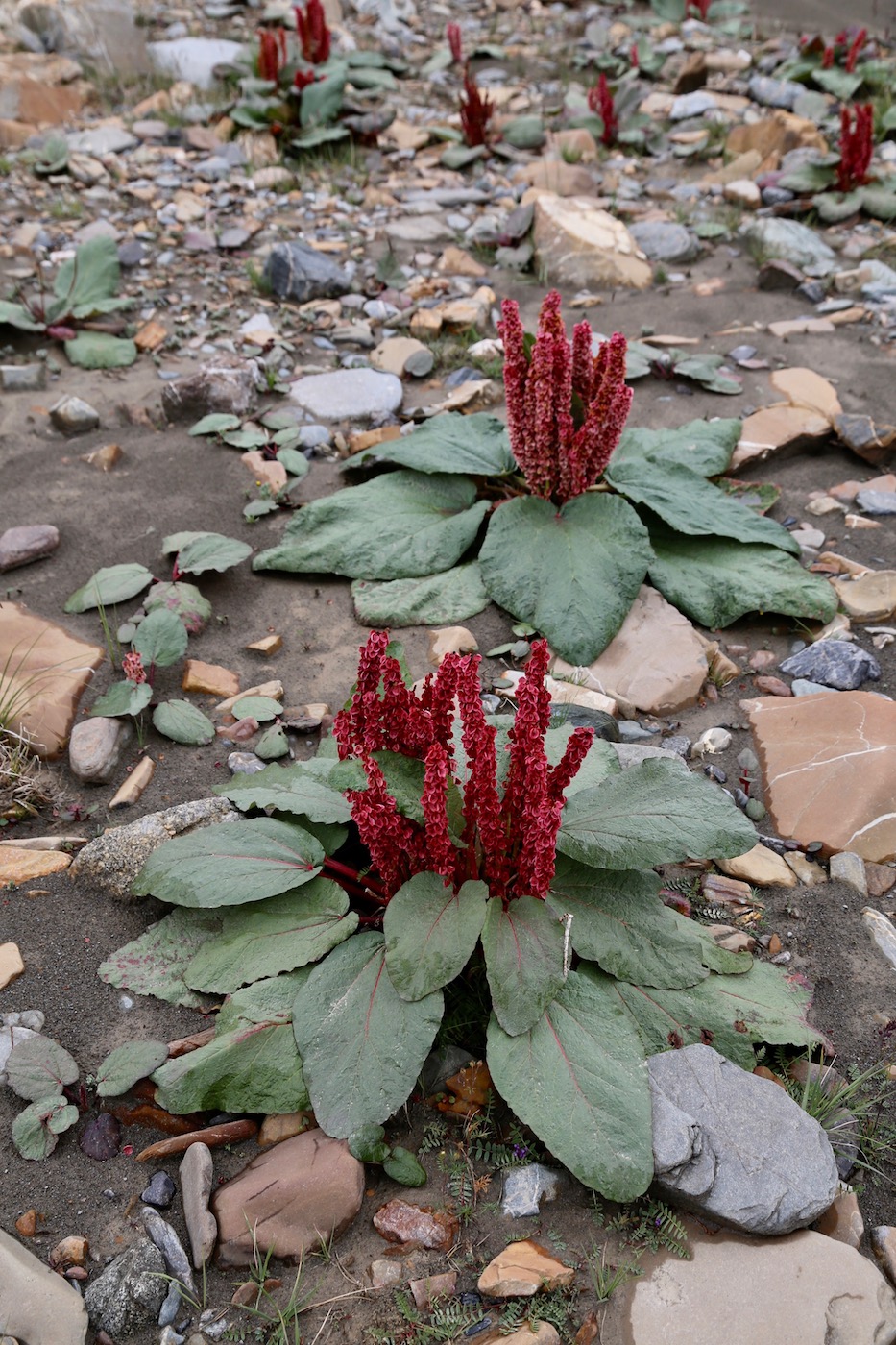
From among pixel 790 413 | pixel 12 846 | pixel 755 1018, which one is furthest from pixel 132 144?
pixel 755 1018

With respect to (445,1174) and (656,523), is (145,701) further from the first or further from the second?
(656,523)

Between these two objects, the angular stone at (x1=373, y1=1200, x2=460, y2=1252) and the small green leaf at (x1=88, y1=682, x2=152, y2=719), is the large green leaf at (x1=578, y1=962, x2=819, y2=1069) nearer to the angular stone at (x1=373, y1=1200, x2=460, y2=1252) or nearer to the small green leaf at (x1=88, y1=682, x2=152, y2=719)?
the angular stone at (x1=373, y1=1200, x2=460, y2=1252)

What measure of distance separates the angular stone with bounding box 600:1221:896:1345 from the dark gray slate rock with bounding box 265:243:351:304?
18.2 ft

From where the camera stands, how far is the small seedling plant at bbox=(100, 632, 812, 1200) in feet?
7.10

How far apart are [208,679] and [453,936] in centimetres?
165

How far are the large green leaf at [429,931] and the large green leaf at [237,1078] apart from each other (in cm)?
31

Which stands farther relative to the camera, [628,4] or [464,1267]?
[628,4]

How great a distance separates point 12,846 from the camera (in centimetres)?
285

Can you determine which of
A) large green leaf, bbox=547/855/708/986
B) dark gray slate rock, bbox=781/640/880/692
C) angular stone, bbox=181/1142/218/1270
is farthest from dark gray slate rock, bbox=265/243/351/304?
angular stone, bbox=181/1142/218/1270

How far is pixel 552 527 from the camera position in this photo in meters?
3.82

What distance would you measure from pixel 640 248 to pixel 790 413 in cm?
254

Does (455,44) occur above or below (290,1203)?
above

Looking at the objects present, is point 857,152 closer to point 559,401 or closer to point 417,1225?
point 559,401

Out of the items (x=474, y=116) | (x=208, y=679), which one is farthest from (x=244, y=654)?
(x=474, y=116)
